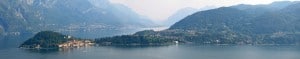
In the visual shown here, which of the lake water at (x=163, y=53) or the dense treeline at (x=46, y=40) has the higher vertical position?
the dense treeline at (x=46, y=40)

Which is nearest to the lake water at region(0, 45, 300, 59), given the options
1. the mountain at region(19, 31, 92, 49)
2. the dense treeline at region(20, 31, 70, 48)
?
the mountain at region(19, 31, 92, 49)

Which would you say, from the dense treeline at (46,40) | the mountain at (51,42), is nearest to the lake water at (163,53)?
the mountain at (51,42)

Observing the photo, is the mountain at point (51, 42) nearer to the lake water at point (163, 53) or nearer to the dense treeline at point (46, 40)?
the dense treeline at point (46, 40)

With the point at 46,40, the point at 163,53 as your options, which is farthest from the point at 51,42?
the point at 163,53

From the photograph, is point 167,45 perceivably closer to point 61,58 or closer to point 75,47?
point 75,47

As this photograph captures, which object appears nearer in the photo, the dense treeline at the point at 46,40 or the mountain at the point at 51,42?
the mountain at the point at 51,42

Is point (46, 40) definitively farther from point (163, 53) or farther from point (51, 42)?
point (163, 53)

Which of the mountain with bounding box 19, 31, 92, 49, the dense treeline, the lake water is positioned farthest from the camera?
the dense treeline

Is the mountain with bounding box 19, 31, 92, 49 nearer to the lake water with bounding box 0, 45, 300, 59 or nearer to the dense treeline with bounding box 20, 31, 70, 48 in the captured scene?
the dense treeline with bounding box 20, 31, 70, 48
